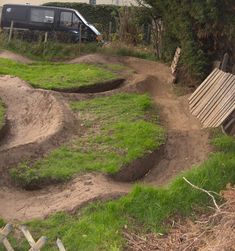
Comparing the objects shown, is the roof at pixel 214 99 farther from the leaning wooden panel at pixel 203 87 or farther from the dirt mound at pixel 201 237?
the dirt mound at pixel 201 237

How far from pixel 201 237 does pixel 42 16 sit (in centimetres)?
1860

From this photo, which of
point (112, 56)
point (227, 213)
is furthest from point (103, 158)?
point (112, 56)

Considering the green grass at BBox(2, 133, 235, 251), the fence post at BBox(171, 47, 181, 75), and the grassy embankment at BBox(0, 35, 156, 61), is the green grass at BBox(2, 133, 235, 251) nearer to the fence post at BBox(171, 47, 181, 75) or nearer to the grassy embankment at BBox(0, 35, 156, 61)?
the fence post at BBox(171, 47, 181, 75)

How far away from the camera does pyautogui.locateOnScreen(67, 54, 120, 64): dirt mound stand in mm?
17438

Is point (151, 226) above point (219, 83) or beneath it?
beneath

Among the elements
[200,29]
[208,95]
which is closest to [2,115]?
[208,95]

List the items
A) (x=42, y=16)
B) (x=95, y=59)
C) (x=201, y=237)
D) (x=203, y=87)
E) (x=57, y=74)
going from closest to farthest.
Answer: (x=201, y=237)
(x=203, y=87)
(x=57, y=74)
(x=95, y=59)
(x=42, y=16)

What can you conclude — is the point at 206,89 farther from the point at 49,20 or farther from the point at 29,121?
the point at 49,20

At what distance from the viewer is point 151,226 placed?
7.61 meters

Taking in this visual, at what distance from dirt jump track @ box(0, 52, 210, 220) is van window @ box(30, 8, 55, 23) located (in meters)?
8.92

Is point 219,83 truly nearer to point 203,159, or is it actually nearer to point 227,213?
point 203,159

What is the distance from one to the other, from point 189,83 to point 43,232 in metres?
7.09

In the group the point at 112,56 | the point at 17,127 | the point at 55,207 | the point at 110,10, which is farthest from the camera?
the point at 110,10

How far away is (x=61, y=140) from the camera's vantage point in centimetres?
1029
